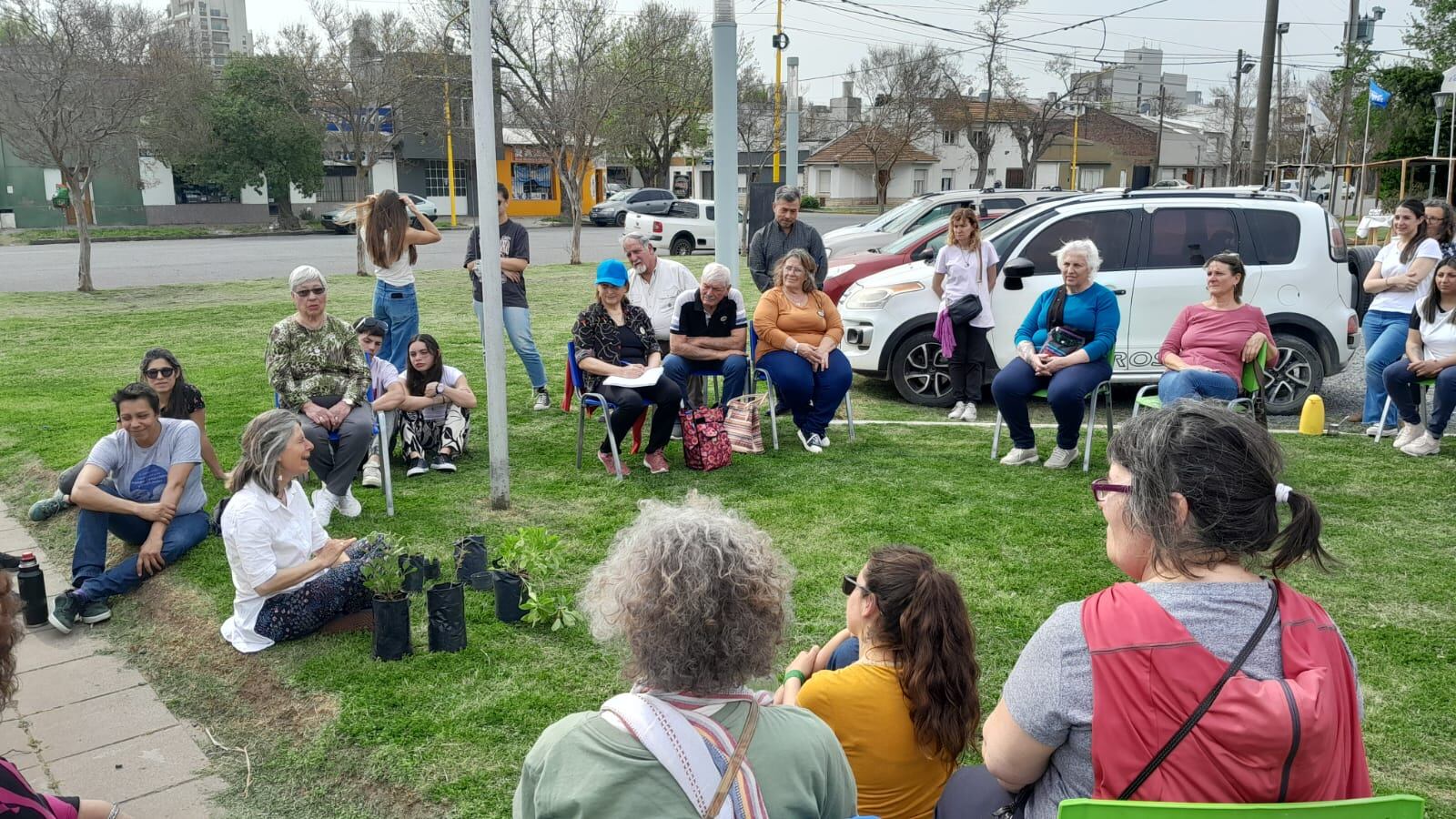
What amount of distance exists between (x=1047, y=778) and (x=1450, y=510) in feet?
17.2

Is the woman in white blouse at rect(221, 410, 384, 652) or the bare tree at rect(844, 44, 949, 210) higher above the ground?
the bare tree at rect(844, 44, 949, 210)

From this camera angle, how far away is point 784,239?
876 cm

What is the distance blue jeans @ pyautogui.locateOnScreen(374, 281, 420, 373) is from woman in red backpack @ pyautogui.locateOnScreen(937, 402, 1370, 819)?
20.0 ft

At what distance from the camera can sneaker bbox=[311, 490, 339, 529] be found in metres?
5.87

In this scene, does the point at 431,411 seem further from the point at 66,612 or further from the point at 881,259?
the point at 881,259

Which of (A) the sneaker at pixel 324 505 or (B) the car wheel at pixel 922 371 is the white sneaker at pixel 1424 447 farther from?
(A) the sneaker at pixel 324 505

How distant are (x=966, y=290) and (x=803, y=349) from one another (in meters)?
1.59

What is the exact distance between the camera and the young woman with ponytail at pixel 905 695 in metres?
2.61

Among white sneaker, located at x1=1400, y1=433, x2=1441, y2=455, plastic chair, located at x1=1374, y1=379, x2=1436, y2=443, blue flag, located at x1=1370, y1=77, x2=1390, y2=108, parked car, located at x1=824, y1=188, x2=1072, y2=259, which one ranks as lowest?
white sneaker, located at x1=1400, y1=433, x2=1441, y2=455

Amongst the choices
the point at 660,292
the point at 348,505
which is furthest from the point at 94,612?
the point at 660,292

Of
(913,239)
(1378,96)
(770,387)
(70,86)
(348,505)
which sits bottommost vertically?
(348,505)

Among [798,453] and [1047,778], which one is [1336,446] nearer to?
[798,453]

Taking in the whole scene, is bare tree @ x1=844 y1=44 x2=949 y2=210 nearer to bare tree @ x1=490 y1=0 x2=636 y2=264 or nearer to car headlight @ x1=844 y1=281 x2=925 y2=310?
Result: bare tree @ x1=490 y1=0 x2=636 y2=264

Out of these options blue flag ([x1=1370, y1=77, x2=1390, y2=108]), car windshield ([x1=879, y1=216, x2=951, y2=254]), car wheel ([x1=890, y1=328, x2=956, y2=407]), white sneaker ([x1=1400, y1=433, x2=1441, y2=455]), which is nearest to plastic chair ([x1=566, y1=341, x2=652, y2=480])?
car wheel ([x1=890, y1=328, x2=956, y2=407])
